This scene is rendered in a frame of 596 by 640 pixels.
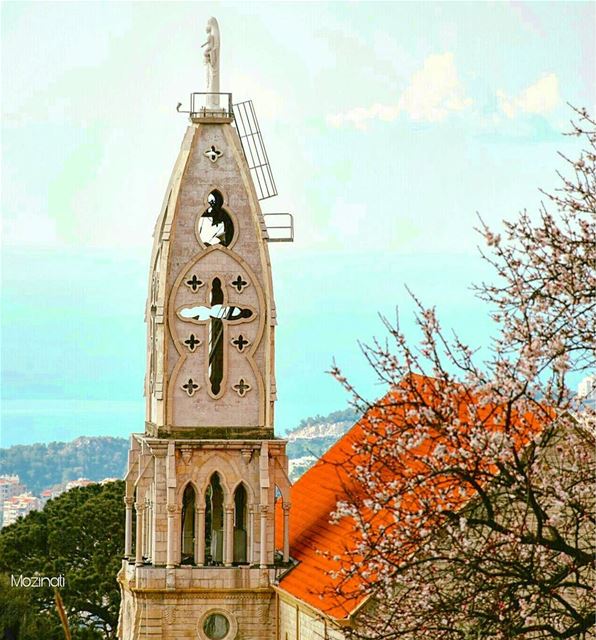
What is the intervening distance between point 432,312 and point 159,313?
76.2ft

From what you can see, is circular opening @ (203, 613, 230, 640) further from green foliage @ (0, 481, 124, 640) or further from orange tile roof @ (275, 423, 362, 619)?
green foliage @ (0, 481, 124, 640)

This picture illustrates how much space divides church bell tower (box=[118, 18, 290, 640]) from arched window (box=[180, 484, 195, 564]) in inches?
5.5

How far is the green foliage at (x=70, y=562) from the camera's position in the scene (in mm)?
69000

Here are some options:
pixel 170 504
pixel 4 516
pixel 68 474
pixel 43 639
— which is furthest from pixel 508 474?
pixel 68 474

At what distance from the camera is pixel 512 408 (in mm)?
25500

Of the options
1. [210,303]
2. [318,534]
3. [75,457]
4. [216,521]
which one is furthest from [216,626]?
[75,457]

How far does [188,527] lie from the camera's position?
49.9 meters

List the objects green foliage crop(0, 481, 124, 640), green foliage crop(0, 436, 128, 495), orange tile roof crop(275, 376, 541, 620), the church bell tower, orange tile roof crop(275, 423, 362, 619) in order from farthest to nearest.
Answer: green foliage crop(0, 436, 128, 495), green foliage crop(0, 481, 124, 640), the church bell tower, orange tile roof crop(275, 423, 362, 619), orange tile roof crop(275, 376, 541, 620)

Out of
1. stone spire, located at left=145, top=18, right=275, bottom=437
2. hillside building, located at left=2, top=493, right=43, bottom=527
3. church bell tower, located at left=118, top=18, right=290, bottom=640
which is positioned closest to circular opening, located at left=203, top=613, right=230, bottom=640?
church bell tower, located at left=118, top=18, right=290, bottom=640

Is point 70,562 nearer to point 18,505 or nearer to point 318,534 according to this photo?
point 318,534

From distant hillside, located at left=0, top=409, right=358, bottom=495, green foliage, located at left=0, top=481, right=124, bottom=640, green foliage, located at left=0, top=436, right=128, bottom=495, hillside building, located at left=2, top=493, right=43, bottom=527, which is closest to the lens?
green foliage, located at left=0, top=481, right=124, bottom=640

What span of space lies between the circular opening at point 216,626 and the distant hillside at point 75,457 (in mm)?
83995

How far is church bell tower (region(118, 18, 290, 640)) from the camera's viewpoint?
4816cm

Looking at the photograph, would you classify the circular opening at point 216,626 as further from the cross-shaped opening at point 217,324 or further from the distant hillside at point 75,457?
the distant hillside at point 75,457
